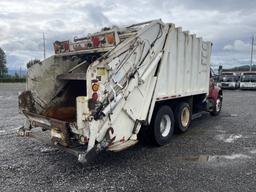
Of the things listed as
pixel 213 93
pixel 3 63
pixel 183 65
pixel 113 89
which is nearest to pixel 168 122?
pixel 183 65

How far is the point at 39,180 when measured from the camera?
14.0 ft

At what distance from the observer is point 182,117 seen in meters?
7.25

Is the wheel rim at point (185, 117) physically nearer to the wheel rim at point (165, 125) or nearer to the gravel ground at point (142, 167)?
the gravel ground at point (142, 167)

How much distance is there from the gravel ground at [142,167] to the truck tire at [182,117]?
12.0 inches

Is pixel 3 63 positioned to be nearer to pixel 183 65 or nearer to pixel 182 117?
pixel 182 117

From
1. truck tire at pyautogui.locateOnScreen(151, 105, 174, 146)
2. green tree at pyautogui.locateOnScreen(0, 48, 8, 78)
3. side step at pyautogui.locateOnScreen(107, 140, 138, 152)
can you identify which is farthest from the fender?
green tree at pyautogui.locateOnScreen(0, 48, 8, 78)

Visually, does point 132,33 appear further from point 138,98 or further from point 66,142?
point 66,142

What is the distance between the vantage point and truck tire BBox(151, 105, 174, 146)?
230 inches

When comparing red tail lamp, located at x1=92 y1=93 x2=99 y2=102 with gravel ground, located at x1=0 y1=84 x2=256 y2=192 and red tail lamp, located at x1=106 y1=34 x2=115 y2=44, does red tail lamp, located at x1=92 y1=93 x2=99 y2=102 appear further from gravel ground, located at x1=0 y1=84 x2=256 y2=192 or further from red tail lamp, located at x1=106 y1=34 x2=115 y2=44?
gravel ground, located at x1=0 y1=84 x2=256 y2=192

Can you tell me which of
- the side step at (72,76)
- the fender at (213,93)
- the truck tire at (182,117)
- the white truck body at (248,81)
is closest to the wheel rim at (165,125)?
the truck tire at (182,117)

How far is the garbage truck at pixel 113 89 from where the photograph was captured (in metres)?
4.21

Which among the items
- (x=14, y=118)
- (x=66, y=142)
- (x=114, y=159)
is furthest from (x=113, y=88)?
(x=14, y=118)

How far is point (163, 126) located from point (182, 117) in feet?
3.64

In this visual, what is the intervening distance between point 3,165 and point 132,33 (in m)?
3.50
